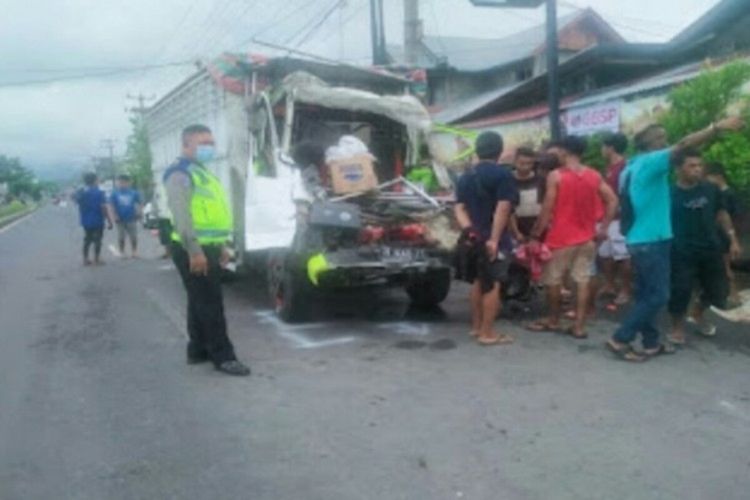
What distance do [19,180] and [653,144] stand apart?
103 metres

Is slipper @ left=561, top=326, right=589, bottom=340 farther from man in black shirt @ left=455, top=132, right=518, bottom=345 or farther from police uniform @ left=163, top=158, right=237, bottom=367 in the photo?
police uniform @ left=163, top=158, right=237, bottom=367

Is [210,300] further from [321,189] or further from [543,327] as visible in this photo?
[543,327]

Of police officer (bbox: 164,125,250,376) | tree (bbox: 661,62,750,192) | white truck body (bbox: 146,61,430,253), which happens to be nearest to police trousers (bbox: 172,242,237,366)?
police officer (bbox: 164,125,250,376)

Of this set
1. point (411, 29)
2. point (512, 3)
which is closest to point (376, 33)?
point (411, 29)

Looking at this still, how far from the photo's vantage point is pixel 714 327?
22.0 feet

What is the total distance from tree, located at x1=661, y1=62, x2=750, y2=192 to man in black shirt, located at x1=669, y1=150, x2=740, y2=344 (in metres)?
1.70

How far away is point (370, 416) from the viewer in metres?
4.68

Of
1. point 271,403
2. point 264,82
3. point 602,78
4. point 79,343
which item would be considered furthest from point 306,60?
point 602,78

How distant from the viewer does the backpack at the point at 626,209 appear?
225 inches

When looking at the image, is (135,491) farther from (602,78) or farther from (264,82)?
(602,78)

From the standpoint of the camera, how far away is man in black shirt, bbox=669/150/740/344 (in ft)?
19.7

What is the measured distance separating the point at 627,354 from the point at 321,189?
10.7ft

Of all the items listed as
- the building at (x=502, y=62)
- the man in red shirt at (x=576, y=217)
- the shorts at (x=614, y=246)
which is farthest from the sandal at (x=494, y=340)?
the building at (x=502, y=62)

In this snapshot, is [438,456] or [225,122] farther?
[225,122]
